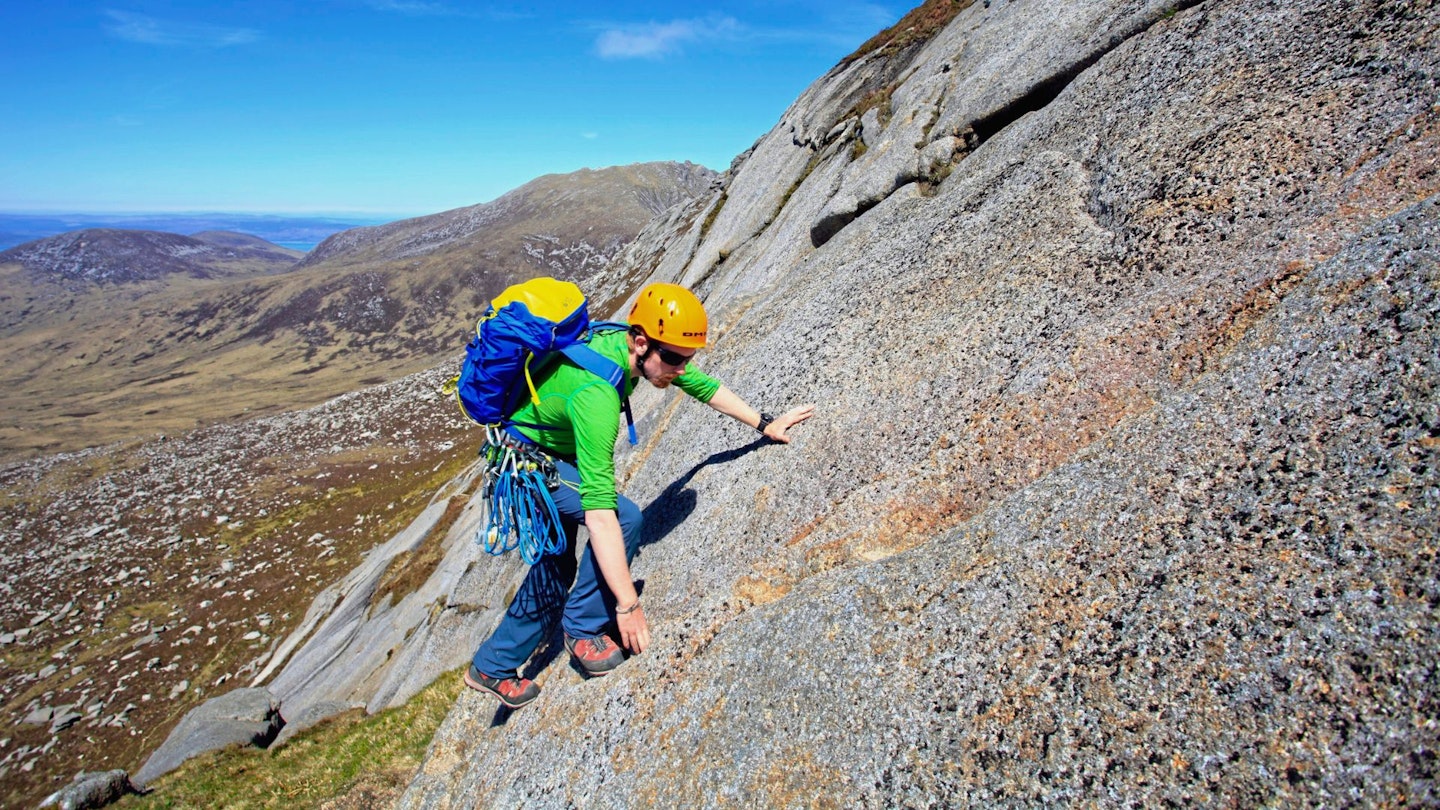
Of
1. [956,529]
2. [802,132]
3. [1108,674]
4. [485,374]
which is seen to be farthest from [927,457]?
[802,132]

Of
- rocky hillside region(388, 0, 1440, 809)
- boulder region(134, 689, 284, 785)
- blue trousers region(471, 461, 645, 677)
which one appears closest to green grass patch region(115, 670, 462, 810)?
boulder region(134, 689, 284, 785)

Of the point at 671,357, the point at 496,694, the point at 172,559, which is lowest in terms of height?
the point at 172,559

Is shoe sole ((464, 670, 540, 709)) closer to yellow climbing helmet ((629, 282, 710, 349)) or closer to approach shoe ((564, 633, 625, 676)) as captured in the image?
approach shoe ((564, 633, 625, 676))

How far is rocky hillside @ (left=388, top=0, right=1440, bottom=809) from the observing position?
3.89 m

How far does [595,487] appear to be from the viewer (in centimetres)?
630

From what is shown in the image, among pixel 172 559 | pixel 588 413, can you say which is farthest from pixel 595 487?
pixel 172 559

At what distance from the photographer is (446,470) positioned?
6134 centimetres

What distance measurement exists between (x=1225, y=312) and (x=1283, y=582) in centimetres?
317

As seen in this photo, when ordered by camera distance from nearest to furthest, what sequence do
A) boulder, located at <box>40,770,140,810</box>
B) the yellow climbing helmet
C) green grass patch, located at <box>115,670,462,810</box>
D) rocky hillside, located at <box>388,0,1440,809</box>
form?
rocky hillside, located at <box>388,0,1440,809</box>
the yellow climbing helmet
green grass patch, located at <box>115,670,462,810</box>
boulder, located at <box>40,770,140,810</box>

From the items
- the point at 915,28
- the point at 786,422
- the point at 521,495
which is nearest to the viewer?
the point at 521,495

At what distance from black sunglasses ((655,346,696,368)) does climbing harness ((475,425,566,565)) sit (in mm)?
2013

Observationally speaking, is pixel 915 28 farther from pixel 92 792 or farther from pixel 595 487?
pixel 92 792

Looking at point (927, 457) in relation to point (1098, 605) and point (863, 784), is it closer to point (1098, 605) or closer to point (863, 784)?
point (1098, 605)

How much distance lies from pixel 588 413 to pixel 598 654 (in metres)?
3.39
